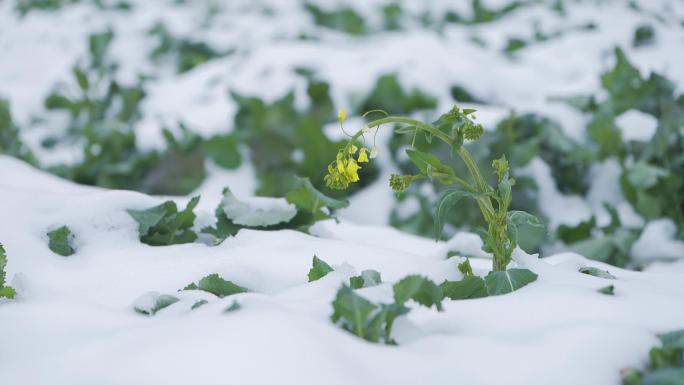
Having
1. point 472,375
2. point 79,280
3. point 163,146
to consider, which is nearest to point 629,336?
point 472,375

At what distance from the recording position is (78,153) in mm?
3854

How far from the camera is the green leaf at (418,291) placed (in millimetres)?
1264

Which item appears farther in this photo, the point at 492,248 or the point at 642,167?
the point at 642,167

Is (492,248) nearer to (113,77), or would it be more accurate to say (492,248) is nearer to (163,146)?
(163,146)

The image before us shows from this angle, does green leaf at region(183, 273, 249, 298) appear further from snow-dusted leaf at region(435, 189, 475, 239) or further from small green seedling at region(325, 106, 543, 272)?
snow-dusted leaf at region(435, 189, 475, 239)

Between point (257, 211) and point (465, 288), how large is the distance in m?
0.73

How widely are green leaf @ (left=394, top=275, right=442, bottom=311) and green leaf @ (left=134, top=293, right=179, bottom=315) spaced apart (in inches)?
18.7

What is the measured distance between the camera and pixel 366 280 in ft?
4.76

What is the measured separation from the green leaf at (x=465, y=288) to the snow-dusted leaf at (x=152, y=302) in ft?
1.81

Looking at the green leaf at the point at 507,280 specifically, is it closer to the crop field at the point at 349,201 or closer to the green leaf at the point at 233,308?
the crop field at the point at 349,201

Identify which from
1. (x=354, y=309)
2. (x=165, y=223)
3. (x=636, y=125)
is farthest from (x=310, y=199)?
(x=636, y=125)

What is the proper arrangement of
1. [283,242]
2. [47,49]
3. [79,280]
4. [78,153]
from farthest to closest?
1. [47,49]
2. [78,153]
3. [283,242]
4. [79,280]

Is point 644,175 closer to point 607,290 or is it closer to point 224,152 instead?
point 607,290

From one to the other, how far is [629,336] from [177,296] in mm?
868
